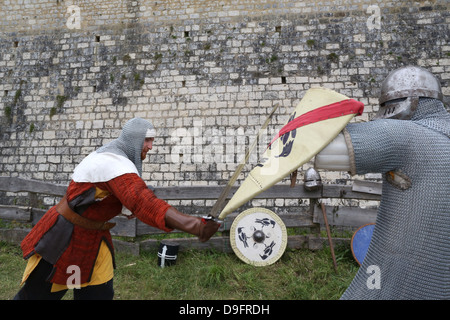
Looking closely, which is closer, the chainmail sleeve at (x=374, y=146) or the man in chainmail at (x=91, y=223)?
the chainmail sleeve at (x=374, y=146)

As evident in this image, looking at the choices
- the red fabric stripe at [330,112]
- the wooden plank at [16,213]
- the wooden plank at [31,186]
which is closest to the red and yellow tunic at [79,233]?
the red fabric stripe at [330,112]

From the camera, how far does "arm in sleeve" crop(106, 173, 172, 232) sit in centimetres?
164

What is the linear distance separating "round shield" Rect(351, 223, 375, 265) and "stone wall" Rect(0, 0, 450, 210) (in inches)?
114

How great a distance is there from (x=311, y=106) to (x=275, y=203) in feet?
16.3

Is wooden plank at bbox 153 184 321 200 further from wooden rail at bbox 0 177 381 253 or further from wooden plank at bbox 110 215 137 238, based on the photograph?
wooden plank at bbox 110 215 137 238

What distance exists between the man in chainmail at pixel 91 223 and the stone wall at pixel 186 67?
4615 millimetres

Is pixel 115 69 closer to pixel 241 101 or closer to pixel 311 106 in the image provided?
pixel 241 101

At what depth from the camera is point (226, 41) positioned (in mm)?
6996

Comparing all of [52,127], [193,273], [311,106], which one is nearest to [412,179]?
[311,106]

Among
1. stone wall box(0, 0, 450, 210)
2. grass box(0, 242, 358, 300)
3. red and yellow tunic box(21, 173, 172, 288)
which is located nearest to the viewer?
red and yellow tunic box(21, 173, 172, 288)

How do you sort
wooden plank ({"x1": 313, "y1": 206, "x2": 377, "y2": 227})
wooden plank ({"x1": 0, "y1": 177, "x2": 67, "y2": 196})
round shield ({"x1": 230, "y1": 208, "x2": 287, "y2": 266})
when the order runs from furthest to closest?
wooden plank ({"x1": 0, "y1": 177, "x2": 67, "y2": 196}), wooden plank ({"x1": 313, "y1": 206, "x2": 377, "y2": 227}), round shield ({"x1": 230, "y1": 208, "x2": 287, "y2": 266})

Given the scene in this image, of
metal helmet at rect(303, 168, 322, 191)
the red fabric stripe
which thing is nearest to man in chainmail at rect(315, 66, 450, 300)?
the red fabric stripe

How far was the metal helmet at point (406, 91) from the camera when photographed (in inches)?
66.2

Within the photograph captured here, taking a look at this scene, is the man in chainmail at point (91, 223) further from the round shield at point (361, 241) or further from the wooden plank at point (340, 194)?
the wooden plank at point (340, 194)
